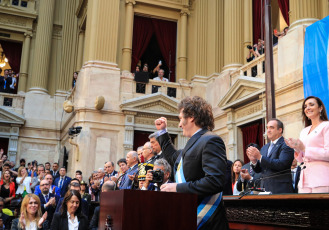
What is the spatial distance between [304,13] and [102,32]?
6.70 m

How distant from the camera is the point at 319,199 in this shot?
2.70m

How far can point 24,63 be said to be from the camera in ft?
58.9

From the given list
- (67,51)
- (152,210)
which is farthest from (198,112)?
(67,51)

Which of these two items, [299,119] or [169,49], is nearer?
[299,119]

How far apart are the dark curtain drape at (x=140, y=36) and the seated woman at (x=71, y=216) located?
10726 mm

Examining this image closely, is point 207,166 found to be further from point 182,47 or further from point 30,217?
point 182,47

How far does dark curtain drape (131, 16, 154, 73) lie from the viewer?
15.1 m

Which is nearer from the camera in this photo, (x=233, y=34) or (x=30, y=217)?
(x=30, y=217)

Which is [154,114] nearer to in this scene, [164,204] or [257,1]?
[257,1]

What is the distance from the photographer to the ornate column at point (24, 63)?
17547mm

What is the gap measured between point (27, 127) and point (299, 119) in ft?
36.7

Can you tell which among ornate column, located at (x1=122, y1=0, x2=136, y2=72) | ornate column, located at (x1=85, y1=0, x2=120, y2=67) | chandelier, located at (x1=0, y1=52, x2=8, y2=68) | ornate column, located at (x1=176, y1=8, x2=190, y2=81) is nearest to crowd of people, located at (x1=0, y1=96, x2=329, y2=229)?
ornate column, located at (x1=85, y1=0, x2=120, y2=67)

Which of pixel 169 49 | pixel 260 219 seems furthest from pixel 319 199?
pixel 169 49

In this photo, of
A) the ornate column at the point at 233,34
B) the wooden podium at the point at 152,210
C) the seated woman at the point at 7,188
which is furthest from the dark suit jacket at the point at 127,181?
the ornate column at the point at 233,34
